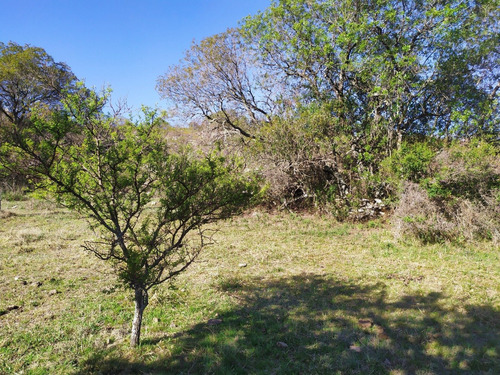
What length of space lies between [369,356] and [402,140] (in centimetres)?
749

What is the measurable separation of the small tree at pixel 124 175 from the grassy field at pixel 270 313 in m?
0.66

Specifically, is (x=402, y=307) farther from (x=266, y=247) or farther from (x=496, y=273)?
(x=266, y=247)

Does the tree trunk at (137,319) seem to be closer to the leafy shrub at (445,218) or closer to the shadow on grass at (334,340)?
the shadow on grass at (334,340)

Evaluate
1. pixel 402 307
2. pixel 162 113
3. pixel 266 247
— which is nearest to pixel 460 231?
pixel 402 307

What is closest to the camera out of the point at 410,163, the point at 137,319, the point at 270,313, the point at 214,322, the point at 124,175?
the point at 124,175

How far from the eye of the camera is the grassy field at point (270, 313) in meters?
2.84

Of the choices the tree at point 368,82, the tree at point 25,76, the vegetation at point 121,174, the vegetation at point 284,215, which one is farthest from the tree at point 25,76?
the vegetation at point 121,174

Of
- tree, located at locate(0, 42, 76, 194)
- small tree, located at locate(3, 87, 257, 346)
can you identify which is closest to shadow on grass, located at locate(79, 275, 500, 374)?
small tree, located at locate(3, 87, 257, 346)

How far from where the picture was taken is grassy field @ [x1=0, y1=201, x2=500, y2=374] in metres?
2.84

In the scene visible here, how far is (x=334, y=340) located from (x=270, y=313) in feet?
3.06

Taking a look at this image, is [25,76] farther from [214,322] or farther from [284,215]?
[214,322]

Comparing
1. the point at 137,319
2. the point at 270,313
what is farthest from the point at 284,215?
the point at 137,319

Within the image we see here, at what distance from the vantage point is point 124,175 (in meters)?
2.96

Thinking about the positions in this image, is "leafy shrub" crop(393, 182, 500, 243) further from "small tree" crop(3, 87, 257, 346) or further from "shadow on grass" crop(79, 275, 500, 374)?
"small tree" crop(3, 87, 257, 346)
